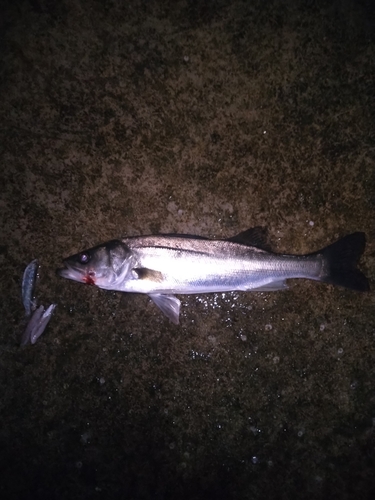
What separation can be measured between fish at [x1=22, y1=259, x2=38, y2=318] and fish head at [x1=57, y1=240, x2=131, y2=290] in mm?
366

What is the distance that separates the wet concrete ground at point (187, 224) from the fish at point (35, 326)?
7 centimetres

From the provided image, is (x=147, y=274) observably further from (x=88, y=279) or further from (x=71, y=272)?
(x=71, y=272)

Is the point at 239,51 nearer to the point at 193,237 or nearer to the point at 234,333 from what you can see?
the point at 193,237

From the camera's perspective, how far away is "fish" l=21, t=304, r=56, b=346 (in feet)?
9.54

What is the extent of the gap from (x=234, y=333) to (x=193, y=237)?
94 cm

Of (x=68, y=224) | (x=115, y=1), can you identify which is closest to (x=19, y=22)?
(x=115, y=1)

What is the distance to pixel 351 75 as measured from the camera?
2.97 m

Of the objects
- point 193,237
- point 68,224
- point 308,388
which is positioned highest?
point 68,224

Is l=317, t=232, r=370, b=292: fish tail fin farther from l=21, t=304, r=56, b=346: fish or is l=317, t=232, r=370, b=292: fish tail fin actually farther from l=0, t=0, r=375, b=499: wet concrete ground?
l=21, t=304, r=56, b=346: fish

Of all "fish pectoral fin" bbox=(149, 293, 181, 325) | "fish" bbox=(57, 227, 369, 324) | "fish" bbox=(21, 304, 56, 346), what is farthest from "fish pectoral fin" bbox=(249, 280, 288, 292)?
"fish" bbox=(21, 304, 56, 346)

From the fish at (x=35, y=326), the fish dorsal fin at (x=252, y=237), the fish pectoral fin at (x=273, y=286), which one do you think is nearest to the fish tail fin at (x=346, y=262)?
the fish pectoral fin at (x=273, y=286)

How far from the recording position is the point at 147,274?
267 centimetres

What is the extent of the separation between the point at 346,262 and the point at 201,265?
1.19 metres

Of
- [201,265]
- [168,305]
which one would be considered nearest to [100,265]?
[168,305]
